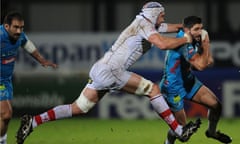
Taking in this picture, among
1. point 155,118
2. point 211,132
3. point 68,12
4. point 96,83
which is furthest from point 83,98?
point 68,12

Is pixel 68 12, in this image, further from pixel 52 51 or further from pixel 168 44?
pixel 168 44

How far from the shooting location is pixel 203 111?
15195mm

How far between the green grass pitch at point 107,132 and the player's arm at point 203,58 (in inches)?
78.2

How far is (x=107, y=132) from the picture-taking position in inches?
495

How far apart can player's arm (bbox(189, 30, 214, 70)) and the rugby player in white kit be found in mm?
446

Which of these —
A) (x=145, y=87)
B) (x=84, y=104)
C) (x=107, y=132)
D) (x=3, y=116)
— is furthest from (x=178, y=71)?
(x=107, y=132)

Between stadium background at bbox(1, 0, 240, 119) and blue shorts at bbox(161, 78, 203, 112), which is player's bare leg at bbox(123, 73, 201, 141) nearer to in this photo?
blue shorts at bbox(161, 78, 203, 112)

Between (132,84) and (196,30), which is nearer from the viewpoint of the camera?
(132,84)

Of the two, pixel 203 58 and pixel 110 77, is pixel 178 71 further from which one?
pixel 110 77

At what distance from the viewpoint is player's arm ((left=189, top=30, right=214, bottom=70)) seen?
8.99 meters

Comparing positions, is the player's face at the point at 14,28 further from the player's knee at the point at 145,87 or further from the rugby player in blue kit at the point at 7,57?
the player's knee at the point at 145,87

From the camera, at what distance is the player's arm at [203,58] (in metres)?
8.99

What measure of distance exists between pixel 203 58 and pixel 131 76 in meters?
0.94

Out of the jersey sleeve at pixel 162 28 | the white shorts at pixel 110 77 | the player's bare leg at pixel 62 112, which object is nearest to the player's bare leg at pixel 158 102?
the white shorts at pixel 110 77
